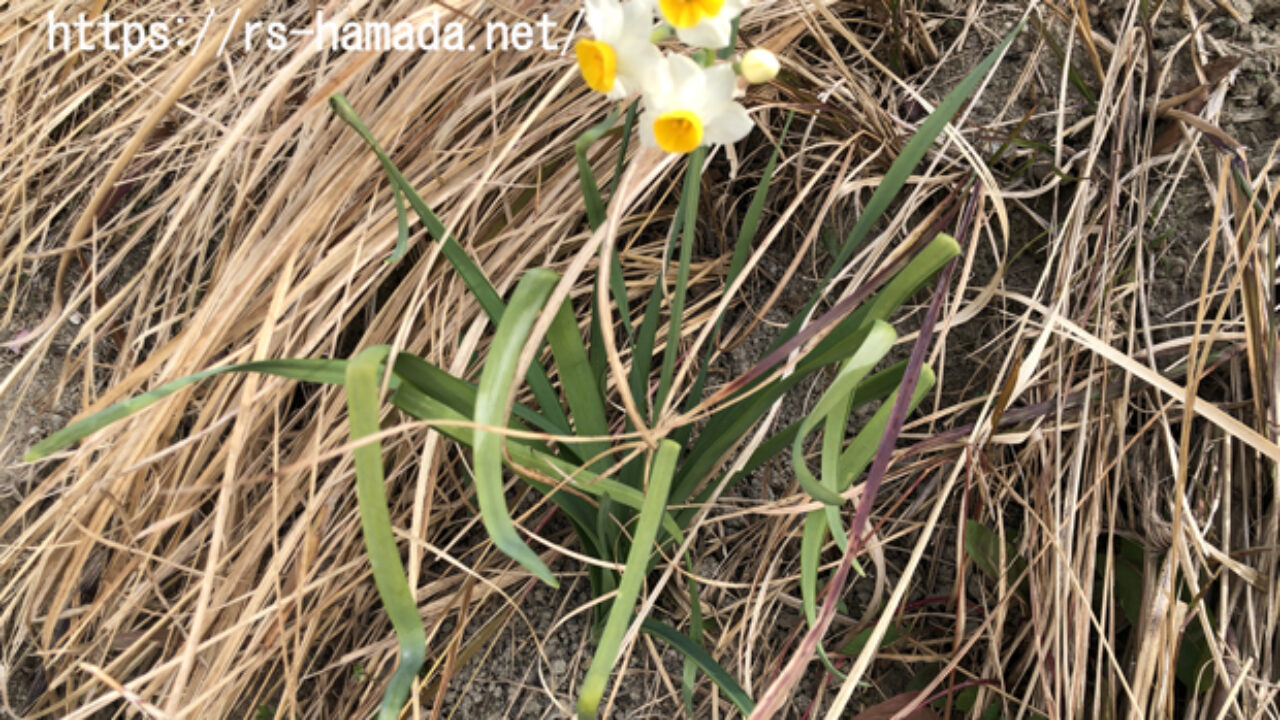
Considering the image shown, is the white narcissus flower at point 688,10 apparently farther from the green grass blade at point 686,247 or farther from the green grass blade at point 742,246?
the green grass blade at point 742,246

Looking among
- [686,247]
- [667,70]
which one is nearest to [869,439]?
[686,247]

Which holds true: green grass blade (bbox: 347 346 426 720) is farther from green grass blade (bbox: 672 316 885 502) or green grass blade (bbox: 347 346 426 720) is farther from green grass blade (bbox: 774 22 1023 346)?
green grass blade (bbox: 774 22 1023 346)

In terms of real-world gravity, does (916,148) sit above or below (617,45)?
below

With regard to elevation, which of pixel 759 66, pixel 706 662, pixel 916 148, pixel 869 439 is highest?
pixel 759 66

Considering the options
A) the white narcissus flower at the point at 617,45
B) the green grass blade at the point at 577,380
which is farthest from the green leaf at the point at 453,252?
the white narcissus flower at the point at 617,45

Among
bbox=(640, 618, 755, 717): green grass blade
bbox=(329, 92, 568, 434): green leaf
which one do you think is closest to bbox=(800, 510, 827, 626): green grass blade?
bbox=(640, 618, 755, 717): green grass blade

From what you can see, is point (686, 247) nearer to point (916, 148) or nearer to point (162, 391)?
point (916, 148)
